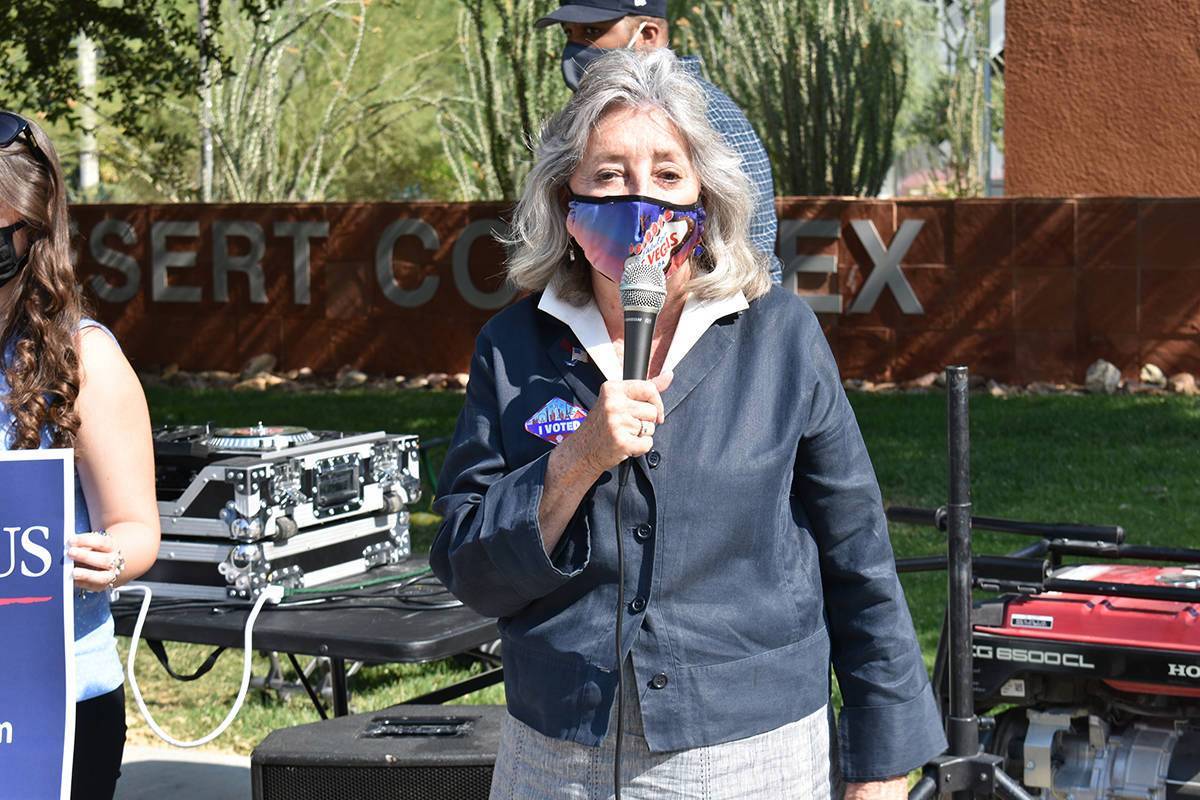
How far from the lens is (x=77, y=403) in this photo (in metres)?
2.67

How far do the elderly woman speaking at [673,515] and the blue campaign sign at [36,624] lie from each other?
0.62 meters

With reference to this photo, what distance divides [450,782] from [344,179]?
83.5ft

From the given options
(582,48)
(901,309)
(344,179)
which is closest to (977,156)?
(901,309)

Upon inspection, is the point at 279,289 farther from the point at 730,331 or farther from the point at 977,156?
the point at 730,331

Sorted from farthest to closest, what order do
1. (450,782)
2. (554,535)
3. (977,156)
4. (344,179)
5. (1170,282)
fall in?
(344,179) < (977,156) < (1170,282) < (450,782) < (554,535)

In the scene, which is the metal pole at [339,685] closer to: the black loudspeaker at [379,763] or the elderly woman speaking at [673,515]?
the black loudspeaker at [379,763]

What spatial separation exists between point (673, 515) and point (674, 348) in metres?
0.25

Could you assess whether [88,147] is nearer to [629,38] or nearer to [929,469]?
[929,469]

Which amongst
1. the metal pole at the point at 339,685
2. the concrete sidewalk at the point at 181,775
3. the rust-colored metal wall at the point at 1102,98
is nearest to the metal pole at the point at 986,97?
the rust-colored metal wall at the point at 1102,98

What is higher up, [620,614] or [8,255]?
[8,255]

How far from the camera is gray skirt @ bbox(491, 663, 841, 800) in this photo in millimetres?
2324

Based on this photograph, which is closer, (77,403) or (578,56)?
(77,403)

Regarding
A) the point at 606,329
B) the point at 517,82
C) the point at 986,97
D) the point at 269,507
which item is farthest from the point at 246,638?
the point at 986,97

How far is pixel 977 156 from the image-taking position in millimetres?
18734
